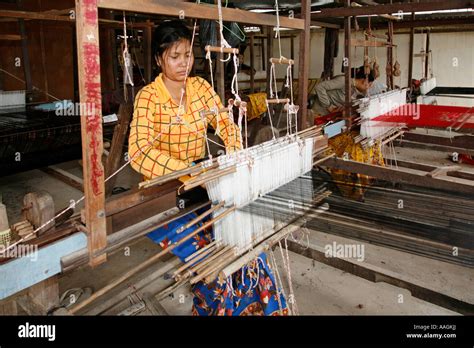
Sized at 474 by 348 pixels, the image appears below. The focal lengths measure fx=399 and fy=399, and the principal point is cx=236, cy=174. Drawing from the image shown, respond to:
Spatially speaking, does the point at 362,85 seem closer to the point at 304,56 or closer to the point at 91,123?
the point at 304,56

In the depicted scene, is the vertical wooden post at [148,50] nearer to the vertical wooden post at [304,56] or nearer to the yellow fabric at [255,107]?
the yellow fabric at [255,107]

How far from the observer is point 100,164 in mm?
1406

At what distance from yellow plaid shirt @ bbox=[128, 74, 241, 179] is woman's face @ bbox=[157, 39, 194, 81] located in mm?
78

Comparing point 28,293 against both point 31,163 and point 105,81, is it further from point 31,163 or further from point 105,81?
point 105,81

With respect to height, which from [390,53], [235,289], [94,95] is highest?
[390,53]

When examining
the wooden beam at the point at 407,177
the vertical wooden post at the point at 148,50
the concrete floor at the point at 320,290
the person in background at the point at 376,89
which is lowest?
the concrete floor at the point at 320,290

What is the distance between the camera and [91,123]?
1.34 metres

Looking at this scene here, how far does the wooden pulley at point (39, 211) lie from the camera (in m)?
1.66

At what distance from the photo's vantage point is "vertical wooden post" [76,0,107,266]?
1271 millimetres

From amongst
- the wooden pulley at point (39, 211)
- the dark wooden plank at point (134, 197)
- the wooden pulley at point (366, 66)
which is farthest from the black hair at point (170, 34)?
the wooden pulley at point (366, 66)

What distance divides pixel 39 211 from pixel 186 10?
1032mm

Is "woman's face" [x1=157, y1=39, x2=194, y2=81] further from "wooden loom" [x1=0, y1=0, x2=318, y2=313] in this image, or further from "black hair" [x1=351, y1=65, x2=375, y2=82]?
"black hair" [x1=351, y1=65, x2=375, y2=82]

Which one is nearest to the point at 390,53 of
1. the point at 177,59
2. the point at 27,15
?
the point at 177,59
